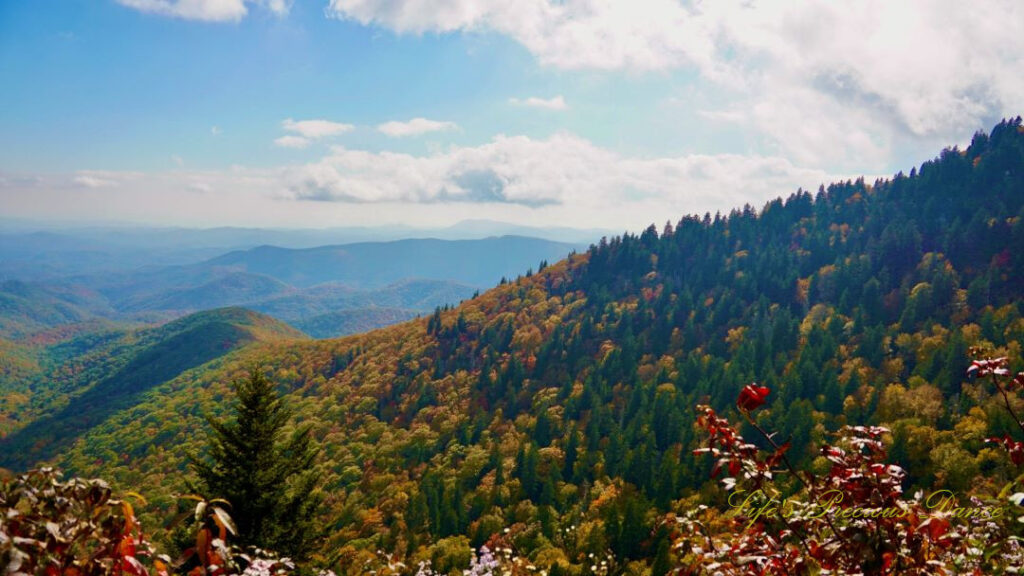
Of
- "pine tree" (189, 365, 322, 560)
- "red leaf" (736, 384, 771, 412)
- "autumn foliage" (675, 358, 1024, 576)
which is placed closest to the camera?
"autumn foliage" (675, 358, 1024, 576)

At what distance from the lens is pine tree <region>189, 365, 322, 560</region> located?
30.2m

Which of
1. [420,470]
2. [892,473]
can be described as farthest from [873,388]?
[892,473]

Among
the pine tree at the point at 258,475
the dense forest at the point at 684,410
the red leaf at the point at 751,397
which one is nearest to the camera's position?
the red leaf at the point at 751,397

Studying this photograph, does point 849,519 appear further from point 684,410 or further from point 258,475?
point 684,410

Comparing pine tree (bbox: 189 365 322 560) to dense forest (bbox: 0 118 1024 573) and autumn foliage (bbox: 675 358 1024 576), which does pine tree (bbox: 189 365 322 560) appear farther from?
autumn foliage (bbox: 675 358 1024 576)

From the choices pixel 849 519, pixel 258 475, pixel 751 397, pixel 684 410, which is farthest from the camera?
pixel 684 410

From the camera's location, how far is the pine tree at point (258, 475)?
30234 mm

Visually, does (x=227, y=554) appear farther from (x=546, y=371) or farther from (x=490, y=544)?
(x=546, y=371)

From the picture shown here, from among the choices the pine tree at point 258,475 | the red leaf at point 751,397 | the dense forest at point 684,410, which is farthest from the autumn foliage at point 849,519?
the dense forest at point 684,410

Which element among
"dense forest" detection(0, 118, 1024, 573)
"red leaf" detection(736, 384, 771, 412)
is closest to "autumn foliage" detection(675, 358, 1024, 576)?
"red leaf" detection(736, 384, 771, 412)

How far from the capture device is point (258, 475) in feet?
99.3

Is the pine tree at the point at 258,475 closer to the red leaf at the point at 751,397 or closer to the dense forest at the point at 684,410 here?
the dense forest at the point at 684,410

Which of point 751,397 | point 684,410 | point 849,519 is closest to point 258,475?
point 751,397

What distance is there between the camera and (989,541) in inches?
286
